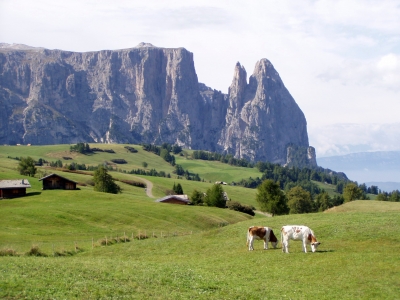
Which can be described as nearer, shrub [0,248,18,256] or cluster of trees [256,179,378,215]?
shrub [0,248,18,256]

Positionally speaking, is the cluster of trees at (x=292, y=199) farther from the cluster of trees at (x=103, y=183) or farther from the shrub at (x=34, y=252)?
the shrub at (x=34, y=252)

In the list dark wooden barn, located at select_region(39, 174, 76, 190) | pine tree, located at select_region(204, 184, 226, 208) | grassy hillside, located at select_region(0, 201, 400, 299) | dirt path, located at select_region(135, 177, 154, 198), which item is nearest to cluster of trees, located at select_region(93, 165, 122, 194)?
dark wooden barn, located at select_region(39, 174, 76, 190)

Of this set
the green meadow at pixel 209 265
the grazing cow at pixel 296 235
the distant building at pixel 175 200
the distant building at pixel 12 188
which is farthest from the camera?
the distant building at pixel 175 200

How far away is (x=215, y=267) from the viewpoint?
3036cm

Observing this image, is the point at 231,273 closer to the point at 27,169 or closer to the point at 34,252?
the point at 34,252

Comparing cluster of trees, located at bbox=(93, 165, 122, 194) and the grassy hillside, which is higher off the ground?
cluster of trees, located at bbox=(93, 165, 122, 194)

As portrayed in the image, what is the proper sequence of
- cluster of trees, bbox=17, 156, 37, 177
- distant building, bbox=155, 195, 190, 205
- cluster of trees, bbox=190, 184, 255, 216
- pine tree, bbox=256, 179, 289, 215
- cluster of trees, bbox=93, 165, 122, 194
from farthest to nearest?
cluster of trees, bbox=17, 156, 37, 177 < cluster of trees, bbox=93, 165, 122, 194 < distant building, bbox=155, 195, 190, 205 < cluster of trees, bbox=190, 184, 255, 216 < pine tree, bbox=256, 179, 289, 215

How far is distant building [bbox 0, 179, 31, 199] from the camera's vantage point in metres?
95.0

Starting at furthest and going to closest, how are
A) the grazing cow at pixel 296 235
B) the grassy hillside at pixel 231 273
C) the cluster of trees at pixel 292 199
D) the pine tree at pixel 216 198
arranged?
1. the pine tree at pixel 216 198
2. the cluster of trees at pixel 292 199
3. the grazing cow at pixel 296 235
4. the grassy hillside at pixel 231 273

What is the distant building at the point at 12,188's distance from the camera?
95.0 meters

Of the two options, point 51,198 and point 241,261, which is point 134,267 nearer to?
point 241,261

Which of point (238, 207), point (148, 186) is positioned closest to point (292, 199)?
point (238, 207)

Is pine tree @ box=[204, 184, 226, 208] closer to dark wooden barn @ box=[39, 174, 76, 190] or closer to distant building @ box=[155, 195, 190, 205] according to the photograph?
distant building @ box=[155, 195, 190, 205]

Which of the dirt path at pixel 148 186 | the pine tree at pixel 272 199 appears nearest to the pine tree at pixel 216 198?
the pine tree at pixel 272 199
